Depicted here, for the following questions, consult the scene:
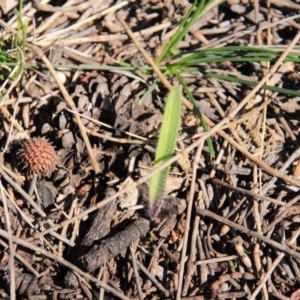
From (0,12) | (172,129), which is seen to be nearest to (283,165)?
(172,129)

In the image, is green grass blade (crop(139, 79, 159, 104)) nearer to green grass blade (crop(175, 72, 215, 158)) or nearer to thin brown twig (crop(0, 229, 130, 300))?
green grass blade (crop(175, 72, 215, 158))

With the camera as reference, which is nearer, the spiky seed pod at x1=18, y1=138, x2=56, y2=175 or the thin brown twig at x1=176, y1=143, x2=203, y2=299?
the thin brown twig at x1=176, y1=143, x2=203, y2=299

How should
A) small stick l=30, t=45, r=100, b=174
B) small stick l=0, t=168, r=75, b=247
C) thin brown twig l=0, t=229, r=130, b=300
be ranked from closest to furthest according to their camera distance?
thin brown twig l=0, t=229, r=130, b=300, small stick l=0, t=168, r=75, b=247, small stick l=30, t=45, r=100, b=174

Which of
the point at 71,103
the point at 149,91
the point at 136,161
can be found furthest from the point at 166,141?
the point at 71,103

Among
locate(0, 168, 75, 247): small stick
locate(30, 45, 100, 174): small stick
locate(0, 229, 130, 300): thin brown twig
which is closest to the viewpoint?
locate(0, 229, 130, 300): thin brown twig

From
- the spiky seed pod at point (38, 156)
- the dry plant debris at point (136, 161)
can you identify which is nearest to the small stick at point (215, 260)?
the dry plant debris at point (136, 161)

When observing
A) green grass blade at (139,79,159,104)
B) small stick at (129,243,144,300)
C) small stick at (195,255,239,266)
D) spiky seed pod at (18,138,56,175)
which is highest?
green grass blade at (139,79,159,104)

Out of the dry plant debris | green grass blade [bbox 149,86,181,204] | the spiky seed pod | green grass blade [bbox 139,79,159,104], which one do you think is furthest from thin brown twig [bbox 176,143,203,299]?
the spiky seed pod
